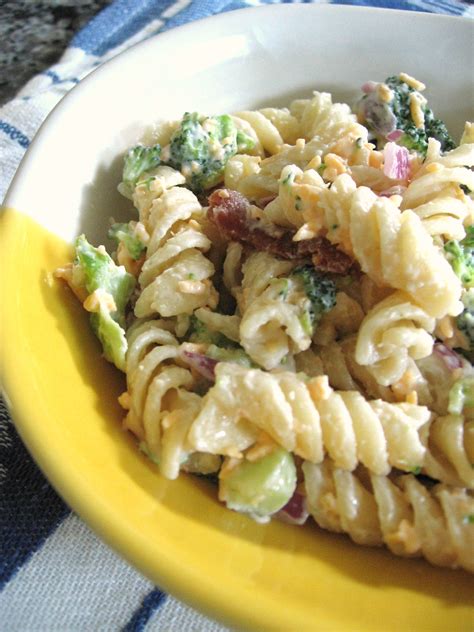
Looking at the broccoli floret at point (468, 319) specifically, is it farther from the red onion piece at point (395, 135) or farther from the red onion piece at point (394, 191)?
the red onion piece at point (395, 135)

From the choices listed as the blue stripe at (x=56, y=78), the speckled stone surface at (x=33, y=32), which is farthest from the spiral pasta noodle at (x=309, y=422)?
the speckled stone surface at (x=33, y=32)

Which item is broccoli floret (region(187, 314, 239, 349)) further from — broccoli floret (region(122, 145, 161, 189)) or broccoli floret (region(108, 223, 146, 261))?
broccoli floret (region(122, 145, 161, 189))

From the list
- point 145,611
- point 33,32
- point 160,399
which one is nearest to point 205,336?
point 160,399

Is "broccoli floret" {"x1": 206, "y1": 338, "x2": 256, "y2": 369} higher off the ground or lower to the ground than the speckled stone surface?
lower

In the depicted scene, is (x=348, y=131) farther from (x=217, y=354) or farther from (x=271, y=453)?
(x=271, y=453)

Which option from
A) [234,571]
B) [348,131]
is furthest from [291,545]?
[348,131]

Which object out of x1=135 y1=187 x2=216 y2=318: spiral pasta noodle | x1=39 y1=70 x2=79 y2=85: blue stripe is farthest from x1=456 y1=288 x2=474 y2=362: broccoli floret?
x1=39 y1=70 x2=79 y2=85: blue stripe
